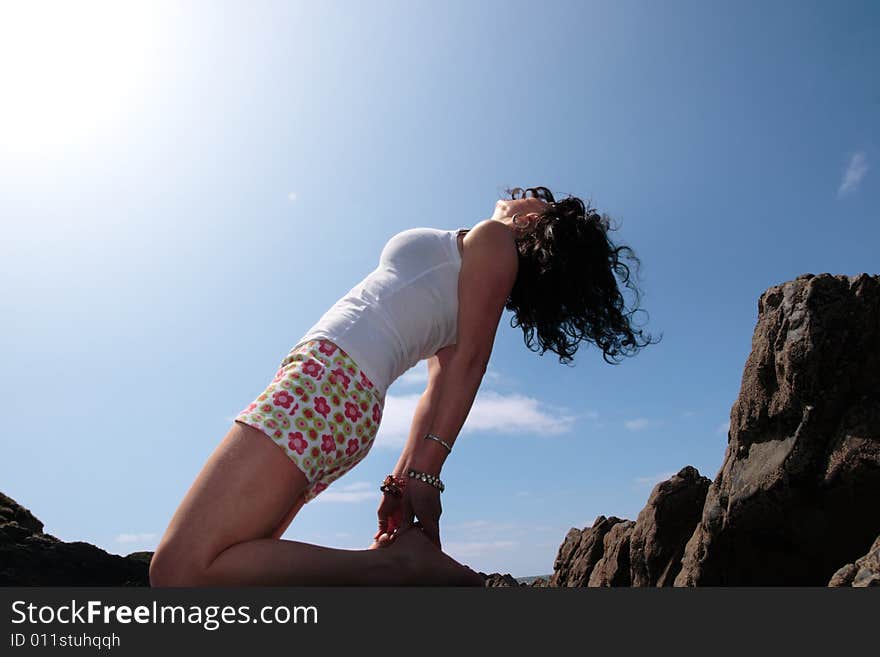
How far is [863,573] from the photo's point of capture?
2.89 meters

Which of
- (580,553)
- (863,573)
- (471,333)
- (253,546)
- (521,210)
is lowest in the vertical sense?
(863,573)

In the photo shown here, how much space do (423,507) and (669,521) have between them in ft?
20.2

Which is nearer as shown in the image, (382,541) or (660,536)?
(382,541)

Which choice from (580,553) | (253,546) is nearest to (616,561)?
(580,553)

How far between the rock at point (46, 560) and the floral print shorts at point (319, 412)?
10.8m

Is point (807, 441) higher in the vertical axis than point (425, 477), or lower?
higher

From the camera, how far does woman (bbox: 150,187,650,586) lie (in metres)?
3.12

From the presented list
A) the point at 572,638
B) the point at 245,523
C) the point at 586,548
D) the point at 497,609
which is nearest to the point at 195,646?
the point at 245,523

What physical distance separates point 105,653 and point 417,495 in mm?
1670

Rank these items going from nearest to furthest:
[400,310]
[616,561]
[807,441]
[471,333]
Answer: [400,310], [471,333], [807,441], [616,561]

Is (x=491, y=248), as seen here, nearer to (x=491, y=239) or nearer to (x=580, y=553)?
(x=491, y=239)

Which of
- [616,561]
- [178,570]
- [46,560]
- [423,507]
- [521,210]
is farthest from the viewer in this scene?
[46,560]

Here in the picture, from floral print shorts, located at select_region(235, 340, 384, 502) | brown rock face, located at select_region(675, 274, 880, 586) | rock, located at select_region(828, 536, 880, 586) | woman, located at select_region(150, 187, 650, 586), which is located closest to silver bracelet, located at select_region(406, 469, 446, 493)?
woman, located at select_region(150, 187, 650, 586)

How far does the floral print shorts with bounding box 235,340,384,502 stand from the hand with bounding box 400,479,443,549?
1.09 feet
